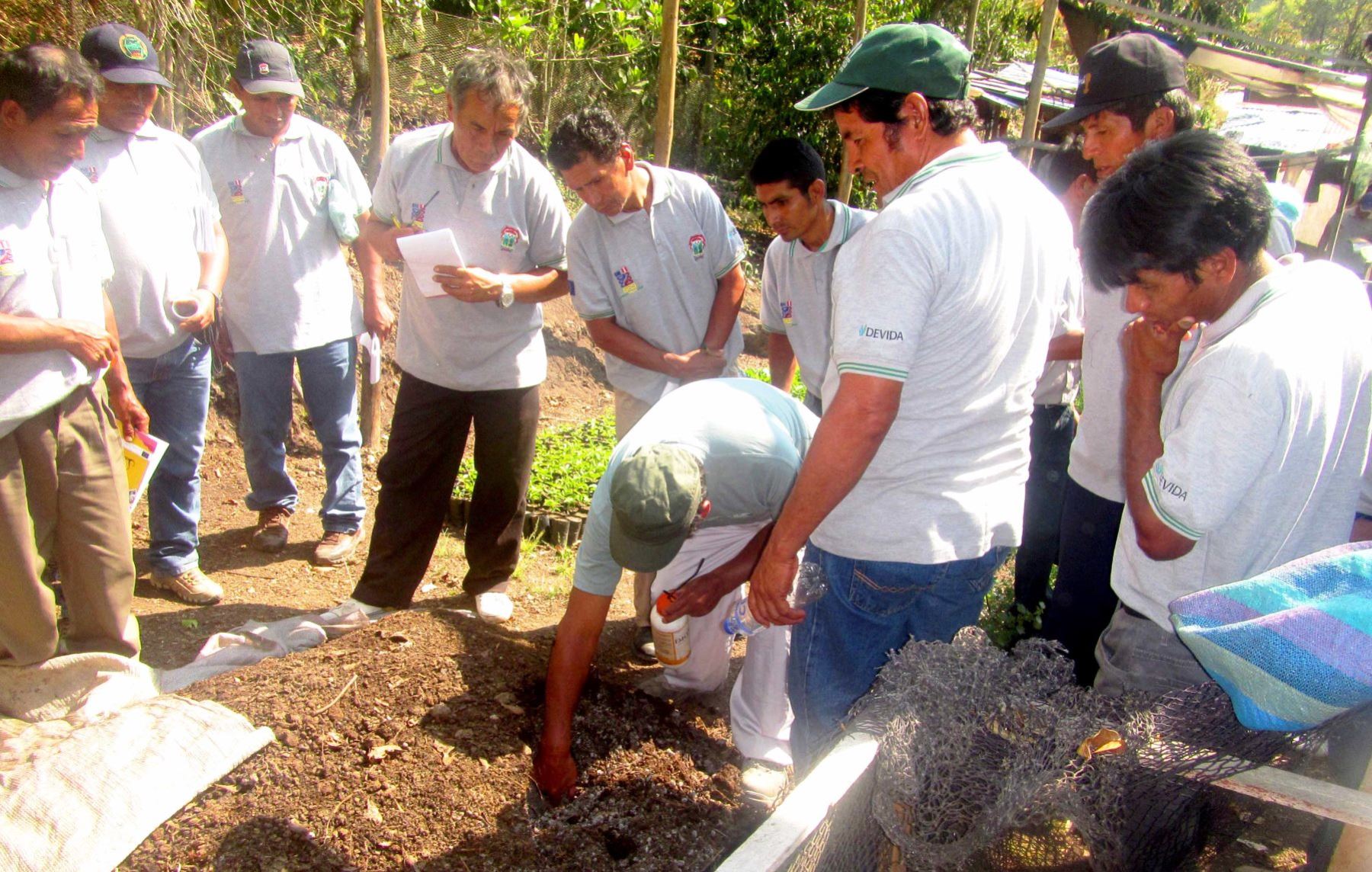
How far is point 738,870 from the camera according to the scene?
1339 millimetres

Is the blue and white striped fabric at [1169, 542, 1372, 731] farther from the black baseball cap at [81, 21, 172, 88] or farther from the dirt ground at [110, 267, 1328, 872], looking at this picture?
the black baseball cap at [81, 21, 172, 88]

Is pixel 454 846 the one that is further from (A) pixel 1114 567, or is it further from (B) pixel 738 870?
(A) pixel 1114 567

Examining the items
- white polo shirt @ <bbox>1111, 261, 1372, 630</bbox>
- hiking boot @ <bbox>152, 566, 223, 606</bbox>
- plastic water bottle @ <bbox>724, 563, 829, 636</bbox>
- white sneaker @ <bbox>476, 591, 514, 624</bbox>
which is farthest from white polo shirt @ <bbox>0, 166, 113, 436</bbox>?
white polo shirt @ <bbox>1111, 261, 1372, 630</bbox>

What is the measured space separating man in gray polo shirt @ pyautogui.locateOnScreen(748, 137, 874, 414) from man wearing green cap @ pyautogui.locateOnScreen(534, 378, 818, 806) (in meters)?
0.74

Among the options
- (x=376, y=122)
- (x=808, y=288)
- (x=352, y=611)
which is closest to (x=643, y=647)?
(x=352, y=611)

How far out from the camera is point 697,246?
3.57 meters

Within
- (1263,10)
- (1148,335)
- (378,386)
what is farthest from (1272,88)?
(1263,10)

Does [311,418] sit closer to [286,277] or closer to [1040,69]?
[286,277]

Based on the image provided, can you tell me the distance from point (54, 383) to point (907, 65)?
2.51 metres

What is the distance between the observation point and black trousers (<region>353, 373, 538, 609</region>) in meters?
3.62

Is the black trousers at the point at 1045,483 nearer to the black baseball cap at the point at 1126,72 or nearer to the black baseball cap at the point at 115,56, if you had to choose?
the black baseball cap at the point at 1126,72

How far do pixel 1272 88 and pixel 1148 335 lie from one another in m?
13.2

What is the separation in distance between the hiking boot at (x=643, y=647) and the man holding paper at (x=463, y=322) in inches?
20.6

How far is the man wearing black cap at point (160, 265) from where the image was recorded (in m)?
3.55
